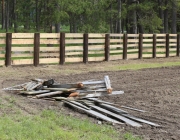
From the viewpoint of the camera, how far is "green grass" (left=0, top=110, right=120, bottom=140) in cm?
596

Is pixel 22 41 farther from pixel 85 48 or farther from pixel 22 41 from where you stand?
pixel 85 48

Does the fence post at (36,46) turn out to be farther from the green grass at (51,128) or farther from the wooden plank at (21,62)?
the green grass at (51,128)

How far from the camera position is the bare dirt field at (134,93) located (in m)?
7.28

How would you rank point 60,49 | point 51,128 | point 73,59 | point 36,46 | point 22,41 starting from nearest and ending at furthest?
1. point 51,128
2. point 22,41
3. point 36,46
4. point 60,49
5. point 73,59

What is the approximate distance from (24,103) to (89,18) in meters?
22.4

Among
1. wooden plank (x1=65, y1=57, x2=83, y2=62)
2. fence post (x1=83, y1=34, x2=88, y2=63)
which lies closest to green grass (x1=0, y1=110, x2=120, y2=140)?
wooden plank (x1=65, y1=57, x2=83, y2=62)

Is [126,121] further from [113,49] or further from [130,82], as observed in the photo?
[113,49]

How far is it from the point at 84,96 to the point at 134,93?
79.3 inches

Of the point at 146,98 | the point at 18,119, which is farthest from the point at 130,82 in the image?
the point at 18,119

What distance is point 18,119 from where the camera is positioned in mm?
7105

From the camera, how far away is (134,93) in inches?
441

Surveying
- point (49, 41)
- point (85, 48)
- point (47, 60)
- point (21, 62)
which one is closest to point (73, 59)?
point (85, 48)

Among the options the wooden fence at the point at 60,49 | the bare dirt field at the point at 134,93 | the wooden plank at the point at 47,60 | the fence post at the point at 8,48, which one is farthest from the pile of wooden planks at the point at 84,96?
the wooden plank at the point at 47,60

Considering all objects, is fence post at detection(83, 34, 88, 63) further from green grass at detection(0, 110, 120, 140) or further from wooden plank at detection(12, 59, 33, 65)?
green grass at detection(0, 110, 120, 140)
